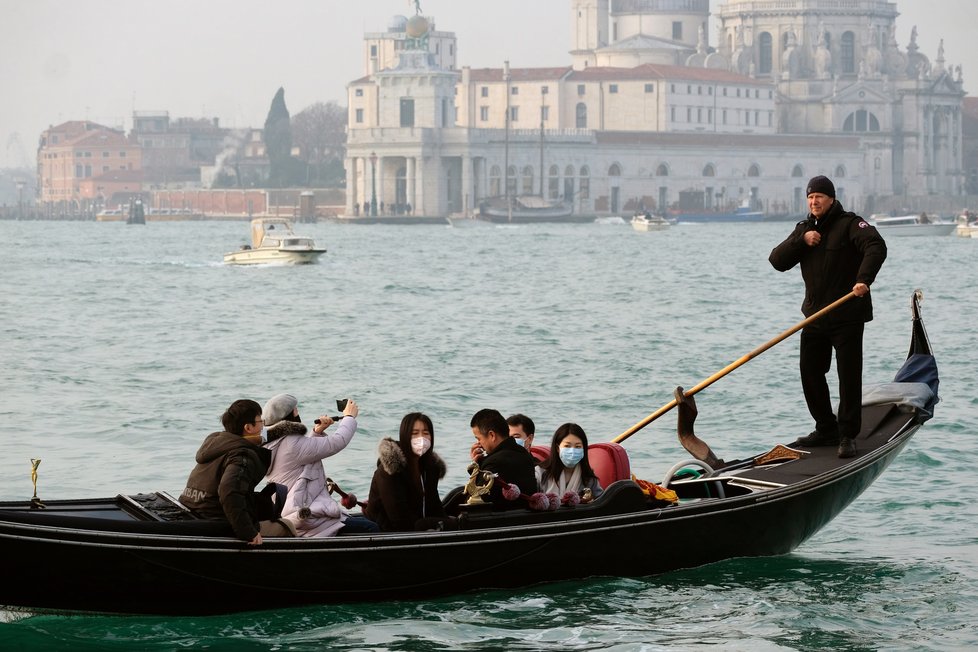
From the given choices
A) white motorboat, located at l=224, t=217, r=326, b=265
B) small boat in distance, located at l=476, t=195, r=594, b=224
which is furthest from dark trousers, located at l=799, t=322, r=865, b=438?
small boat in distance, located at l=476, t=195, r=594, b=224

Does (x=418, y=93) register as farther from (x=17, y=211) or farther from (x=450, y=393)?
(x=450, y=393)

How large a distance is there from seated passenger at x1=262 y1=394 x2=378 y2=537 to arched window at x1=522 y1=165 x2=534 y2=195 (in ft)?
215

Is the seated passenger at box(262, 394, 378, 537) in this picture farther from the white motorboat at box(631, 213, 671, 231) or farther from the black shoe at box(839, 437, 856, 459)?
the white motorboat at box(631, 213, 671, 231)

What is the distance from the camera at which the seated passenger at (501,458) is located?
6.39 meters

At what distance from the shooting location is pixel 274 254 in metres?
37.0

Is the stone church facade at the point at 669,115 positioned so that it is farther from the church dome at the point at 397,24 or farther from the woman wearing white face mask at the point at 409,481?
the woman wearing white face mask at the point at 409,481

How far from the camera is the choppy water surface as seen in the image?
6594 mm

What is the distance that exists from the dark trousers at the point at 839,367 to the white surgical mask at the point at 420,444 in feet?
Result: 6.15

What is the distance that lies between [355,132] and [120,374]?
54957 mm

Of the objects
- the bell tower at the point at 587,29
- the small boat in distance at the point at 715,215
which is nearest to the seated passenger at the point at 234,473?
the small boat in distance at the point at 715,215

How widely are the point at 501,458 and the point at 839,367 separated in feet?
5.52

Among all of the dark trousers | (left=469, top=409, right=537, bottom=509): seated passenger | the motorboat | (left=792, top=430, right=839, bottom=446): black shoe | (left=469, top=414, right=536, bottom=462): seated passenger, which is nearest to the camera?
(left=469, top=409, right=537, bottom=509): seated passenger

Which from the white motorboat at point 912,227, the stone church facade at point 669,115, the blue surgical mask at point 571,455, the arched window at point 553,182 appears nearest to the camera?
the blue surgical mask at point 571,455

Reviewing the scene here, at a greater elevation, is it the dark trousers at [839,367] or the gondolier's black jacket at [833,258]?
the gondolier's black jacket at [833,258]
